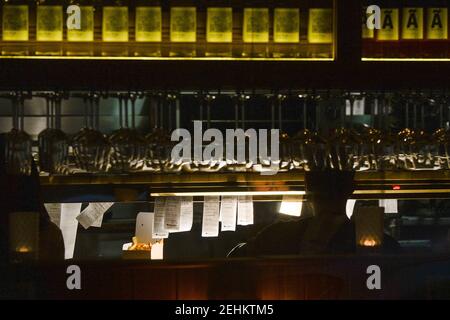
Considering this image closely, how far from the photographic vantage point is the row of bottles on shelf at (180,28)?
3.09 m

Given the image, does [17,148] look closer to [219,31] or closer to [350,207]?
[219,31]

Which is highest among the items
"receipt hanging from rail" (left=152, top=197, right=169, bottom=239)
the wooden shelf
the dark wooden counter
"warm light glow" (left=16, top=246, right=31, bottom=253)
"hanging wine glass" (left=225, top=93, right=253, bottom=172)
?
"hanging wine glass" (left=225, top=93, right=253, bottom=172)

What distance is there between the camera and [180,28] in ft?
10.2

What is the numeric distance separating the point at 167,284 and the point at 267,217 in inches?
36.7

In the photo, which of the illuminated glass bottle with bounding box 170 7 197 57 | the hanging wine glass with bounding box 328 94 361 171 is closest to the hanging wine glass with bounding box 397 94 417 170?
the hanging wine glass with bounding box 328 94 361 171

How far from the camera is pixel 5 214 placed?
3.10m

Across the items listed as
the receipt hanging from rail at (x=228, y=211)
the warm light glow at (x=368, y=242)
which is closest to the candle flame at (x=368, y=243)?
the warm light glow at (x=368, y=242)

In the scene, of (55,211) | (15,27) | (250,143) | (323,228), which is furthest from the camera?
(55,211)

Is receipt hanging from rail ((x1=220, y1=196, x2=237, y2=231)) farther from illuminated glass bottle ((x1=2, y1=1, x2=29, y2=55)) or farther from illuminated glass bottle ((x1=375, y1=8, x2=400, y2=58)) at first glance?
illuminated glass bottle ((x1=2, y1=1, x2=29, y2=55))

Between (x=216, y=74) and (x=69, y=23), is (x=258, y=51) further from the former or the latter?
(x=69, y=23)

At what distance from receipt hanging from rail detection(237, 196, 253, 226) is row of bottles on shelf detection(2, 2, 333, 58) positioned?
776 millimetres

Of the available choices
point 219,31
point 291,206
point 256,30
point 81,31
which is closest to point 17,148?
point 81,31

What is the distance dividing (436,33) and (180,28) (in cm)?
98

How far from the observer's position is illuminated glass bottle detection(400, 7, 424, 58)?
3.18 meters
